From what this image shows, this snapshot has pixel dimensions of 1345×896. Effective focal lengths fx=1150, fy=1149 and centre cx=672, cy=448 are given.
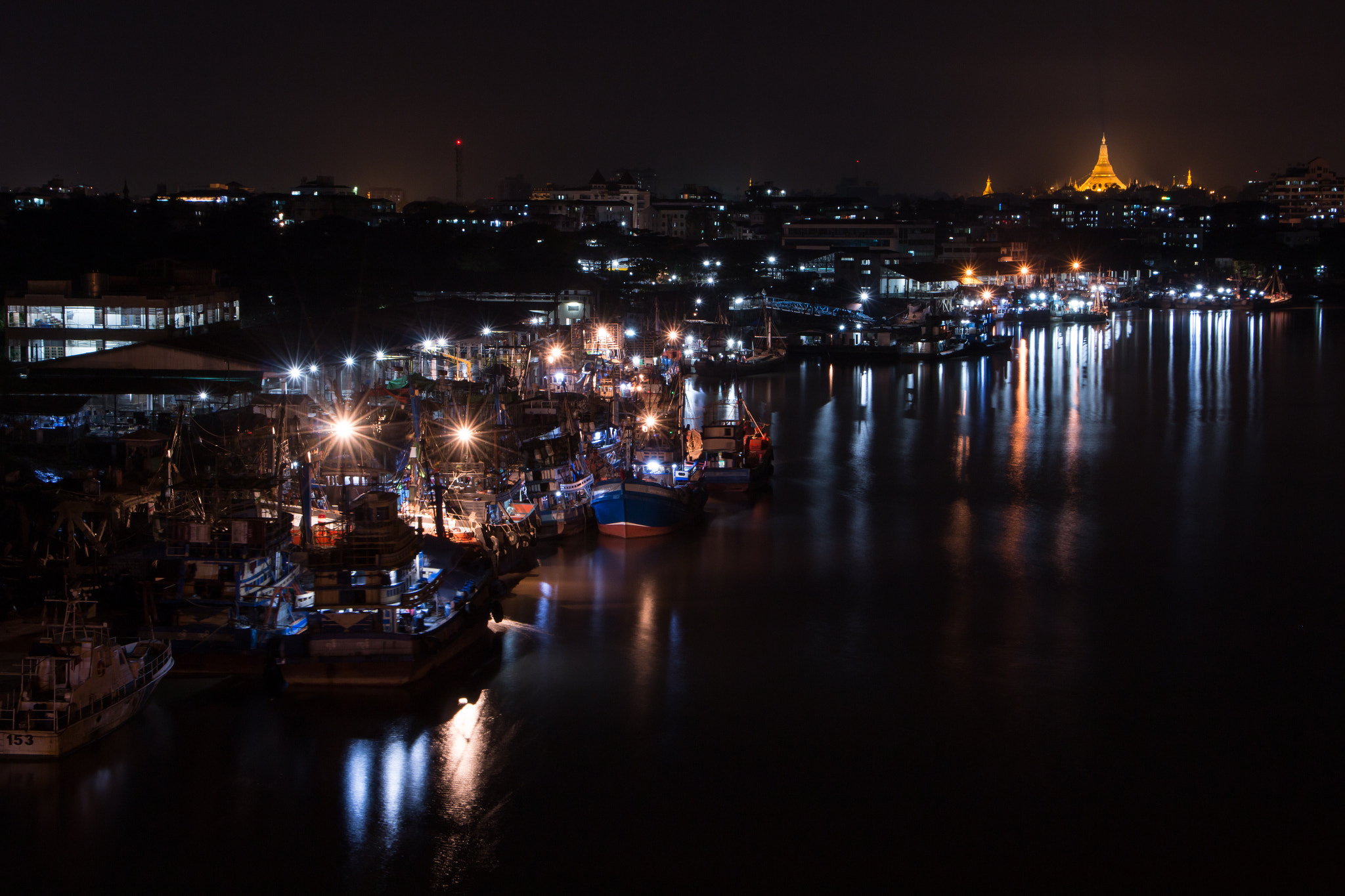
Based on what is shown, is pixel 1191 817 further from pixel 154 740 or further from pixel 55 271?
pixel 55 271

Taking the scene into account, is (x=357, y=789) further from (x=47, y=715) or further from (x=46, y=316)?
(x=46, y=316)

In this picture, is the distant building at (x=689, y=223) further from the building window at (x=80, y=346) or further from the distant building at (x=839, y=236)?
the building window at (x=80, y=346)

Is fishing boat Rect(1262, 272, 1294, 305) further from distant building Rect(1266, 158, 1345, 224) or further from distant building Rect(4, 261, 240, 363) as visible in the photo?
distant building Rect(4, 261, 240, 363)

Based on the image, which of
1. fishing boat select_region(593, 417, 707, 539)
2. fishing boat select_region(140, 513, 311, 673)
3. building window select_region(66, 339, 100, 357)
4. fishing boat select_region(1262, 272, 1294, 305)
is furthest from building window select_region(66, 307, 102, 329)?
fishing boat select_region(1262, 272, 1294, 305)

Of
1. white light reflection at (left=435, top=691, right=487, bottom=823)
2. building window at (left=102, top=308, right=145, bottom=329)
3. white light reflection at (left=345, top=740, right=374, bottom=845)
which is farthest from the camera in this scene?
building window at (left=102, top=308, right=145, bottom=329)

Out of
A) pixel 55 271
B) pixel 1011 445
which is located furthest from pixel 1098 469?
pixel 55 271

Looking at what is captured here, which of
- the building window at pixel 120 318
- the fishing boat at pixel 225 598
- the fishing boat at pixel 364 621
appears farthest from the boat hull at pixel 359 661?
the building window at pixel 120 318
